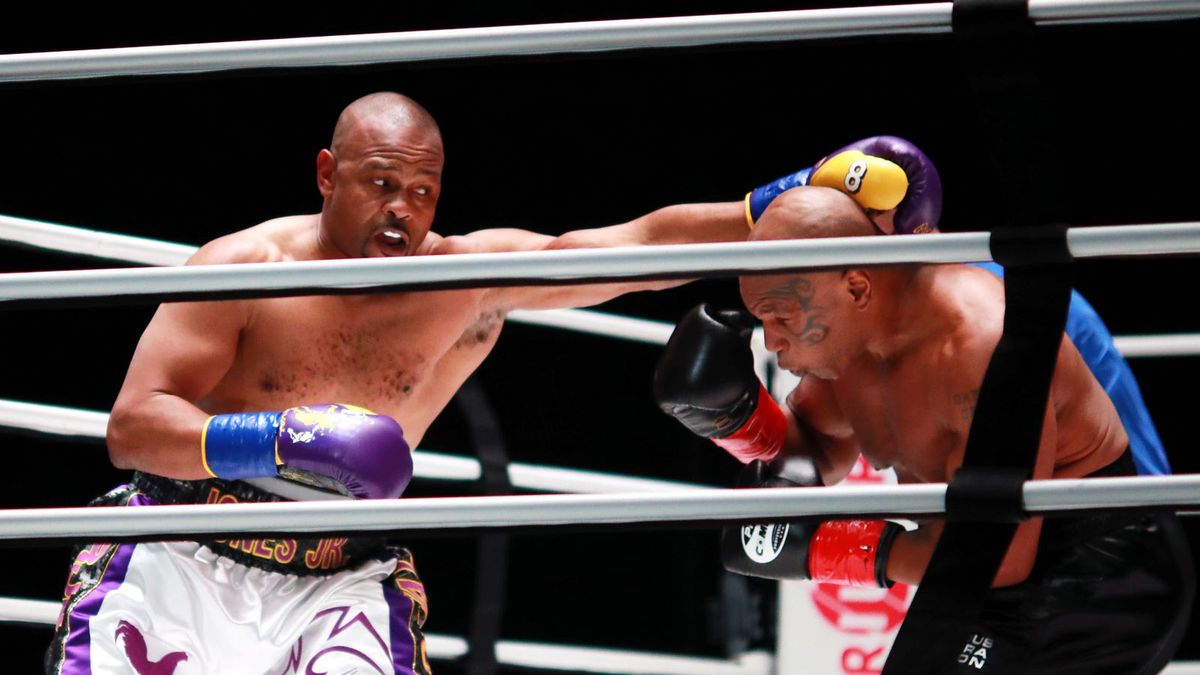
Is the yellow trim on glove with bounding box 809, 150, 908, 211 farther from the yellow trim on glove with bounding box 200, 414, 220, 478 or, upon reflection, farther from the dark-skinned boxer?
the yellow trim on glove with bounding box 200, 414, 220, 478

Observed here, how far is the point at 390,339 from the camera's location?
185 cm

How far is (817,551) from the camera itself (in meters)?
1.57

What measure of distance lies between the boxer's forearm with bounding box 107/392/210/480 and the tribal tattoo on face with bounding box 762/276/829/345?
24.9 inches

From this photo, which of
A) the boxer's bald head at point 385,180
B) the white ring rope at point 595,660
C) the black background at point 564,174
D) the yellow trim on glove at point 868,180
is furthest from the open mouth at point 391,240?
the black background at point 564,174

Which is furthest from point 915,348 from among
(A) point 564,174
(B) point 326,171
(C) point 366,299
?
(A) point 564,174

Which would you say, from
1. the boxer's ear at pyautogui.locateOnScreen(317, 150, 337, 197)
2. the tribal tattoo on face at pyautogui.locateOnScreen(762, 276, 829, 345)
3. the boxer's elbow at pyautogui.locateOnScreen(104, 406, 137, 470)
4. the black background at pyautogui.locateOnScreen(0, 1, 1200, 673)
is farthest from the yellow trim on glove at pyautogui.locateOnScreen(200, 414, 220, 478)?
the black background at pyautogui.locateOnScreen(0, 1, 1200, 673)

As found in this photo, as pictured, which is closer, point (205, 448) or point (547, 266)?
point (547, 266)

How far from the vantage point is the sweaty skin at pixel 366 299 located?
5.83 ft

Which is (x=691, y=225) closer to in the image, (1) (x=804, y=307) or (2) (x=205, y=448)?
(1) (x=804, y=307)

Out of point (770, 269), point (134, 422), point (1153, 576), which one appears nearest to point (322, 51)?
point (770, 269)

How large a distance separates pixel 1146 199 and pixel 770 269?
227 centimetres

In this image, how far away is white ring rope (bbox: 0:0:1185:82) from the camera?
1.00 m

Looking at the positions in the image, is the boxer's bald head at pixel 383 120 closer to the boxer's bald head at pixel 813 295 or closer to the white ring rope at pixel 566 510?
the boxer's bald head at pixel 813 295

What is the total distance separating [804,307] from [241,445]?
609mm
